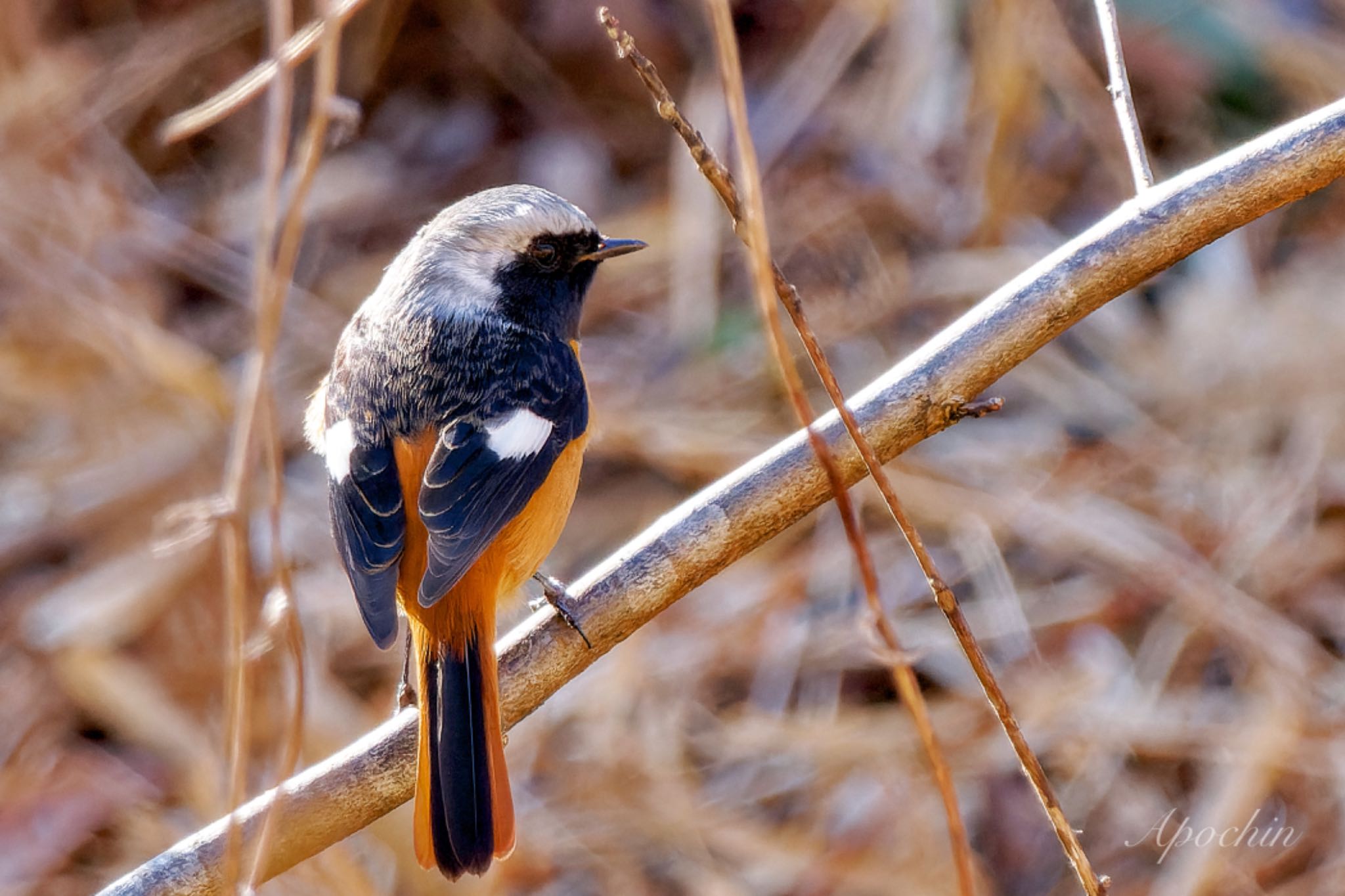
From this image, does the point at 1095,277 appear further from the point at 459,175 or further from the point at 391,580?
the point at 459,175

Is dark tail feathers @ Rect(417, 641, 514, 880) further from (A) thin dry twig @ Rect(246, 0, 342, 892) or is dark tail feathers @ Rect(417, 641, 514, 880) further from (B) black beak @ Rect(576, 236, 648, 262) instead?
(B) black beak @ Rect(576, 236, 648, 262)

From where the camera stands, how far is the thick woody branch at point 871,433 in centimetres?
223

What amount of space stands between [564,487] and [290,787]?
935 mm

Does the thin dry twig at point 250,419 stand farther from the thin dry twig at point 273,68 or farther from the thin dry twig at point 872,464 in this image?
the thin dry twig at point 872,464

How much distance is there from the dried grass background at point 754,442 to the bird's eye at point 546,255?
69.2 inches

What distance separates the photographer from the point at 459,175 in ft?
19.6

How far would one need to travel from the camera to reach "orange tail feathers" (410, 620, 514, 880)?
2398 mm

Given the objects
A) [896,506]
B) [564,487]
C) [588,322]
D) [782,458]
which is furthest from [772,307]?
[588,322]

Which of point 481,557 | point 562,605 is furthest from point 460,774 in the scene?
point 481,557

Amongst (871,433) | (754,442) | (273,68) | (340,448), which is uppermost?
(754,442)

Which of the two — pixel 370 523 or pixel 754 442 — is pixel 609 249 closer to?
pixel 370 523
